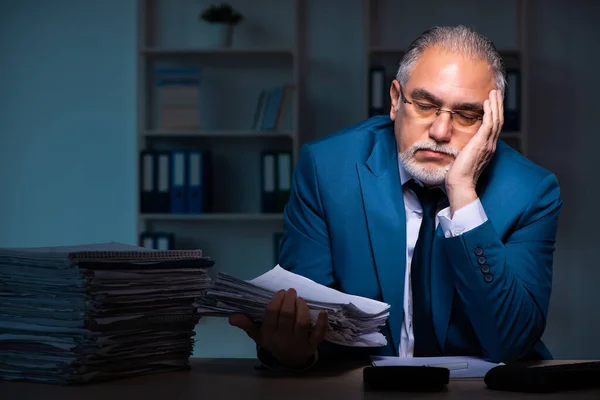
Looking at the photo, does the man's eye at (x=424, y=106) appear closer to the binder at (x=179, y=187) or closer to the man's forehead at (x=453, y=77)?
the man's forehead at (x=453, y=77)

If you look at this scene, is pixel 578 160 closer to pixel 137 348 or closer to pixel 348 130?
pixel 348 130

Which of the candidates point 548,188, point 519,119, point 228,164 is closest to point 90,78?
point 228,164

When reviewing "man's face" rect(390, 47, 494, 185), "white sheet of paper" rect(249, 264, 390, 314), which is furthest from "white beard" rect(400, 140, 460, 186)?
"white sheet of paper" rect(249, 264, 390, 314)

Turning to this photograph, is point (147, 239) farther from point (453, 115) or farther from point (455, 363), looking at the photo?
point (455, 363)

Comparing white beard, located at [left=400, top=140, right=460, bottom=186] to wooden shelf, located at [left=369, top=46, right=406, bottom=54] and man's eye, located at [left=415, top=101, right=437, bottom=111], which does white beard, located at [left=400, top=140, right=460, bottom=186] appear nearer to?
man's eye, located at [left=415, top=101, right=437, bottom=111]

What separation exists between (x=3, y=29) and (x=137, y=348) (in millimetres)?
3650

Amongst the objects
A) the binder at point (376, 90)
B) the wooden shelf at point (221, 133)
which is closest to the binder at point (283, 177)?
the wooden shelf at point (221, 133)

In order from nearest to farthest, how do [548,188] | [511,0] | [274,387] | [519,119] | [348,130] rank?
[274,387] < [548,188] < [348,130] < [519,119] < [511,0]

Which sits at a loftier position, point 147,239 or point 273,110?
point 273,110

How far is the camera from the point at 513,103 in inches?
155

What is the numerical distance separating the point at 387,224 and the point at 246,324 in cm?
56

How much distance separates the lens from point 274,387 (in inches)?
45.5

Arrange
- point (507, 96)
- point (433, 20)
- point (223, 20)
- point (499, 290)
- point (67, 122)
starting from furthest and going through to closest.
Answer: point (67, 122) → point (433, 20) → point (223, 20) → point (507, 96) → point (499, 290)

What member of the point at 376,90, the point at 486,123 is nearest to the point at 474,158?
the point at 486,123
